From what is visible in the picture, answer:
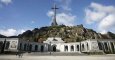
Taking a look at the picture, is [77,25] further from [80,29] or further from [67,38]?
[67,38]

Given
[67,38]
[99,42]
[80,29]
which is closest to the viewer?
[99,42]

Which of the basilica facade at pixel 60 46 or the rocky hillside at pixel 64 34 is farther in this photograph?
the rocky hillside at pixel 64 34

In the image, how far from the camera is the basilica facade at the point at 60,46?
192 feet

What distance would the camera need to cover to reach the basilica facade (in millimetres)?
58656

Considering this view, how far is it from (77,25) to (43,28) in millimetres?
23426

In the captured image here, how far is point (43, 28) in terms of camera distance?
354ft

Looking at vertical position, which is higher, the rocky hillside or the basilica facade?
the rocky hillside

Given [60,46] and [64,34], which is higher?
[64,34]

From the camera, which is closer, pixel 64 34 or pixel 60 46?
pixel 60 46

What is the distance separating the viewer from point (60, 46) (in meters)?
74.8

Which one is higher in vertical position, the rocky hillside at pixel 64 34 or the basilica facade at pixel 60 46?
the rocky hillside at pixel 64 34

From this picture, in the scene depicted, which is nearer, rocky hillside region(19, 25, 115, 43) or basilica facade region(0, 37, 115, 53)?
basilica facade region(0, 37, 115, 53)

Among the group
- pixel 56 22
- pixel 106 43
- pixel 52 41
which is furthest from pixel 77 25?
pixel 106 43

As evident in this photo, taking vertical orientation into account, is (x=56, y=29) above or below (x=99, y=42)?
above
